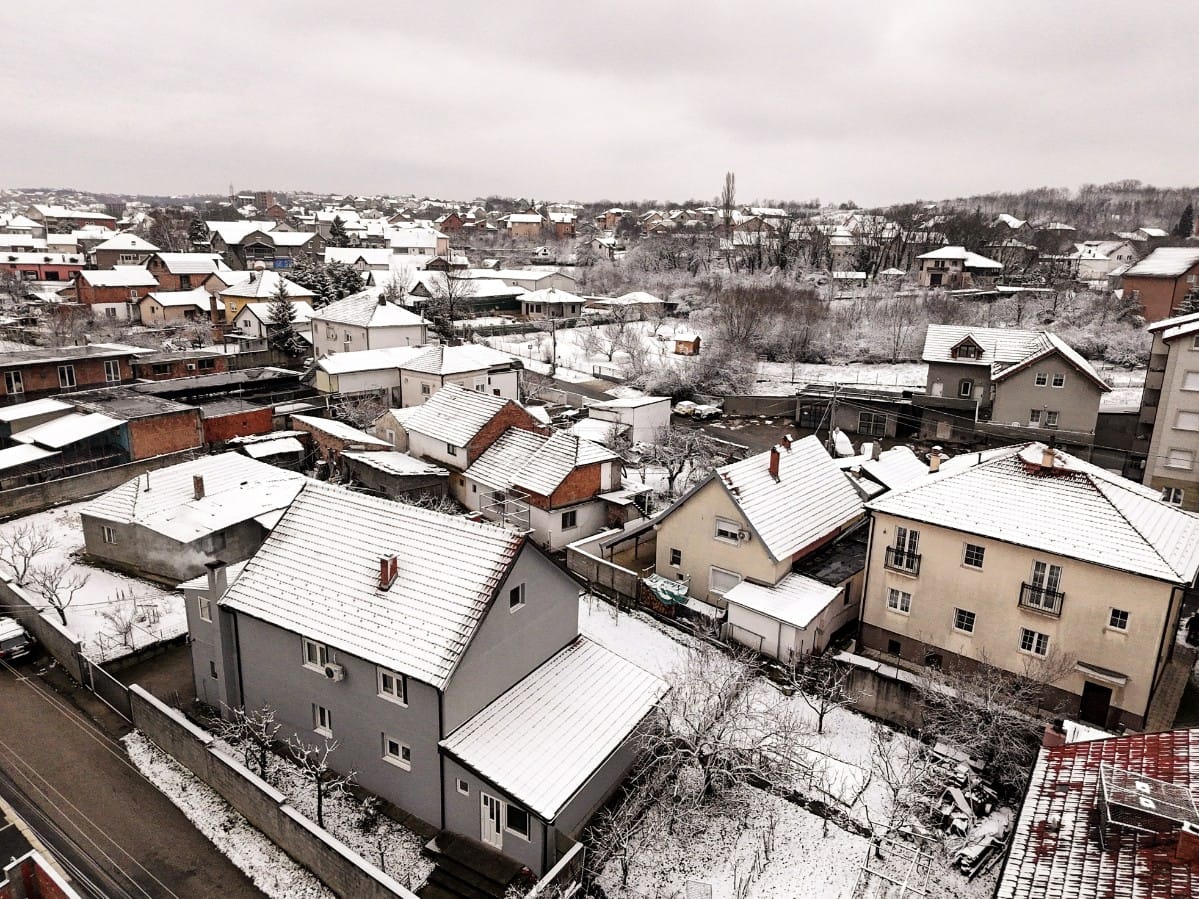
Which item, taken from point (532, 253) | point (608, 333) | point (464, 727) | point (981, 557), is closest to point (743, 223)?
point (532, 253)

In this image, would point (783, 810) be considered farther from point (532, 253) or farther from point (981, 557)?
point (532, 253)

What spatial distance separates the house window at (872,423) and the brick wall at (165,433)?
43.7m

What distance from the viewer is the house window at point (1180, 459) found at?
121 feet

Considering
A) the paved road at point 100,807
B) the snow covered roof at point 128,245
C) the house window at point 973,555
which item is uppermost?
the snow covered roof at point 128,245

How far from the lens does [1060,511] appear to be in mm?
22750

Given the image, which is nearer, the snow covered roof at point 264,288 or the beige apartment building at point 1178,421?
the beige apartment building at point 1178,421

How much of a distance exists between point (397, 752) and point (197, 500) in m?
18.8

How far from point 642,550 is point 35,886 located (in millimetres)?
23622

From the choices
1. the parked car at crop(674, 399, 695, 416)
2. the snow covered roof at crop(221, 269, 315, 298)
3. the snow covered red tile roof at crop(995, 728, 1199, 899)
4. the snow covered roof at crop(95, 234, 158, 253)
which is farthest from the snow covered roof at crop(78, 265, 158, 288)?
the snow covered red tile roof at crop(995, 728, 1199, 899)

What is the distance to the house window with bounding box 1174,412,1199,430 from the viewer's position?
120 ft

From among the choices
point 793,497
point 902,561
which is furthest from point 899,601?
point 793,497

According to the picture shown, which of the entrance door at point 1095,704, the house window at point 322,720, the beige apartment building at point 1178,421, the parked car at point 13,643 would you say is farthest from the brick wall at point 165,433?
the beige apartment building at point 1178,421

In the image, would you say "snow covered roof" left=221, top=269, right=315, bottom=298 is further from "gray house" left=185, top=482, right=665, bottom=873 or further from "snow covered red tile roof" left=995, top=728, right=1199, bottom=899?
"snow covered red tile roof" left=995, top=728, right=1199, bottom=899

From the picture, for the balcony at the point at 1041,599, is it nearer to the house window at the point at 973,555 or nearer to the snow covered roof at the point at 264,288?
the house window at the point at 973,555
